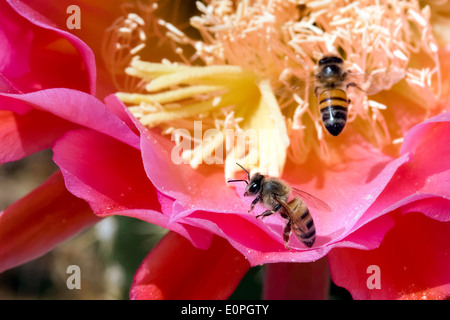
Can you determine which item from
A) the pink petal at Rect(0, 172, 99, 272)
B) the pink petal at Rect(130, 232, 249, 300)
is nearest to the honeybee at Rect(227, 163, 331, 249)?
the pink petal at Rect(130, 232, 249, 300)

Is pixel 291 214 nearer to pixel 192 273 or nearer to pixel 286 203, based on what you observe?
pixel 286 203

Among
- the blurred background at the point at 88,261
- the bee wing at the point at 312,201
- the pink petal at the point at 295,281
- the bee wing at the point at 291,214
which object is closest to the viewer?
the bee wing at the point at 291,214

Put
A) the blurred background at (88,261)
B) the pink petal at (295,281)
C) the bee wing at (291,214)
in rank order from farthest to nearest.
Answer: the blurred background at (88,261) < the pink petal at (295,281) < the bee wing at (291,214)

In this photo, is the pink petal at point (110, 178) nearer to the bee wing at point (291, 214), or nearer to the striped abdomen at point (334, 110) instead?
the bee wing at point (291, 214)

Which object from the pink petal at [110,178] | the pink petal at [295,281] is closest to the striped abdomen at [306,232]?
the pink petal at [110,178]

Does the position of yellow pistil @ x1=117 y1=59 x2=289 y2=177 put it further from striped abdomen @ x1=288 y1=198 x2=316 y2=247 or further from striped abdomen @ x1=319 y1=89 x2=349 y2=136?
striped abdomen @ x1=288 y1=198 x2=316 y2=247

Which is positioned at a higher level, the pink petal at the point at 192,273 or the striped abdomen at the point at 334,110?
the striped abdomen at the point at 334,110

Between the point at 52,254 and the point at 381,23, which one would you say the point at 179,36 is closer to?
the point at 381,23
